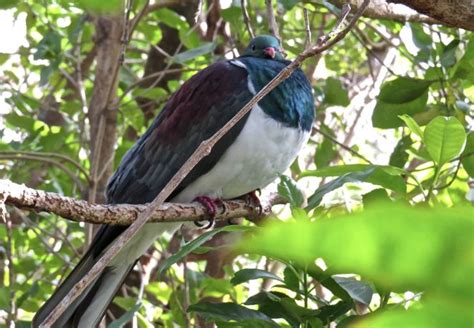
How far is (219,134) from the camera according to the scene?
2.88 ft

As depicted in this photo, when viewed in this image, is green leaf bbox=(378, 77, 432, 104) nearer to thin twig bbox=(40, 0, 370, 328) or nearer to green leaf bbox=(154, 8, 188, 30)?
thin twig bbox=(40, 0, 370, 328)

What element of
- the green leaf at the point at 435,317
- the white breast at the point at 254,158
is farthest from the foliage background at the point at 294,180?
the white breast at the point at 254,158

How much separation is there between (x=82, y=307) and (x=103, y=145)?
94 cm

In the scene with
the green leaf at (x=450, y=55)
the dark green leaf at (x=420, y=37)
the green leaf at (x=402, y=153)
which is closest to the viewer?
the green leaf at (x=450, y=55)

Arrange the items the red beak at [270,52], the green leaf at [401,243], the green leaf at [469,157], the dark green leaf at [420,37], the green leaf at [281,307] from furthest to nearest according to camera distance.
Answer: the red beak at [270,52], the dark green leaf at [420,37], the green leaf at [469,157], the green leaf at [281,307], the green leaf at [401,243]

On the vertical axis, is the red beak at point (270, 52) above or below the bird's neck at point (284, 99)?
above

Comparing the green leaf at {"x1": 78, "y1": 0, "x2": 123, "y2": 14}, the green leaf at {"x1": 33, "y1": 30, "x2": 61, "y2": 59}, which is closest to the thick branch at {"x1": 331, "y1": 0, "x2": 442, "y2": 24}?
the green leaf at {"x1": 33, "y1": 30, "x2": 61, "y2": 59}

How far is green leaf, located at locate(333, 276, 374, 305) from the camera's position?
50.9 inches

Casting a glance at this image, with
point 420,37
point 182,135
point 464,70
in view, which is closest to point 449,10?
point 464,70

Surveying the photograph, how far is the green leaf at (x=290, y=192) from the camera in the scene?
51.6 inches

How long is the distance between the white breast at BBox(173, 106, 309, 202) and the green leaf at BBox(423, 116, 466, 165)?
0.92m

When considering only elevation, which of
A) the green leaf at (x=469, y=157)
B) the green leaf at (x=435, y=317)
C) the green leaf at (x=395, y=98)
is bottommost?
the green leaf at (x=469, y=157)

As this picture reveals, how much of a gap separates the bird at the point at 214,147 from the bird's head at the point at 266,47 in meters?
0.04

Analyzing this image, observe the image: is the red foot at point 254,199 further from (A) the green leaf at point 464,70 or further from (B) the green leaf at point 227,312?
(B) the green leaf at point 227,312
